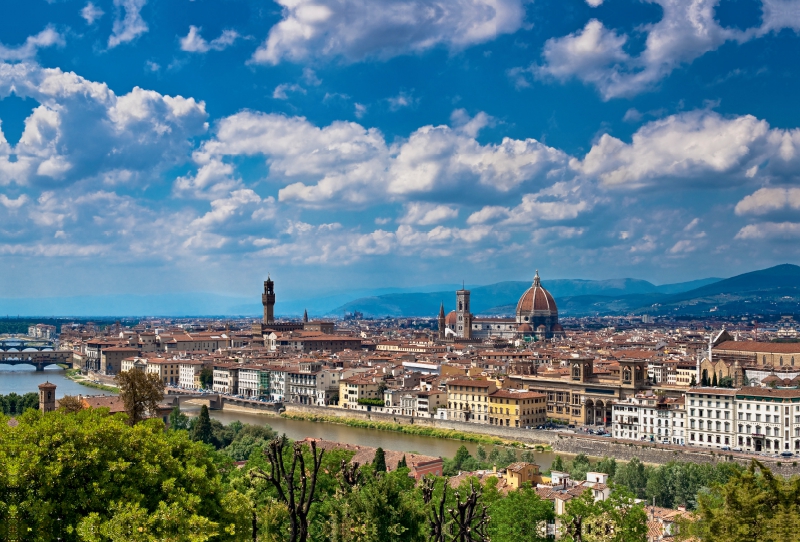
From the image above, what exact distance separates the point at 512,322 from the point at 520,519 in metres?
87.9

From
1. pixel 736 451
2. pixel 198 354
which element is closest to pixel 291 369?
pixel 198 354

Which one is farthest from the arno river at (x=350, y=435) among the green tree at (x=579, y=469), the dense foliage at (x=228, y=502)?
the dense foliage at (x=228, y=502)

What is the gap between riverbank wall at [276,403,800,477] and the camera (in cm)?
2963

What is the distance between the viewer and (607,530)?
13125 millimetres

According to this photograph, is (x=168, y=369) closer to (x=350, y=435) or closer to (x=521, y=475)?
(x=350, y=435)

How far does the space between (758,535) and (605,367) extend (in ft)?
122

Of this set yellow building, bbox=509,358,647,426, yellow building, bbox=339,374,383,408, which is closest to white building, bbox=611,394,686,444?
yellow building, bbox=509,358,647,426

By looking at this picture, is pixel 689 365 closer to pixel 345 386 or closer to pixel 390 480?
pixel 345 386

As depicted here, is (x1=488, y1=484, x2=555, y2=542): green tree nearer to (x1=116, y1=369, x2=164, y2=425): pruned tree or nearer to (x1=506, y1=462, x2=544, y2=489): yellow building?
(x1=506, y1=462, x2=544, y2=489): yellow building

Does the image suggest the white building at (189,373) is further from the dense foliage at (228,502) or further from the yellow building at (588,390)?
the dense foliage at (228,502)

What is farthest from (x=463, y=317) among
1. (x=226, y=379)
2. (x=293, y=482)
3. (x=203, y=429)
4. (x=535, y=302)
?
(x=293, y=482)

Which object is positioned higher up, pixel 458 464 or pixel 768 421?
pixel 768 421

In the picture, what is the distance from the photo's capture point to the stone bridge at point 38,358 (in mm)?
79125

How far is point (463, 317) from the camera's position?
98938 millimetres
